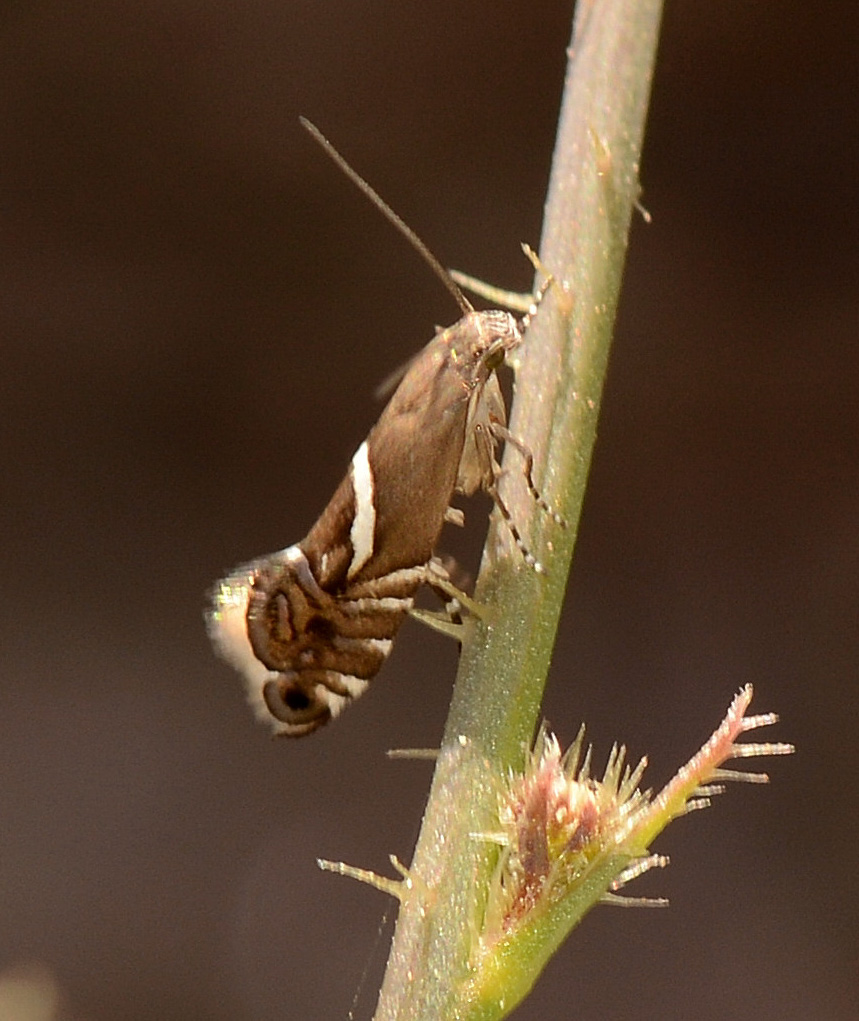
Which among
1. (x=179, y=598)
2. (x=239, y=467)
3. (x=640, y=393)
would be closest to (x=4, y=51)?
(x=239, y=467)

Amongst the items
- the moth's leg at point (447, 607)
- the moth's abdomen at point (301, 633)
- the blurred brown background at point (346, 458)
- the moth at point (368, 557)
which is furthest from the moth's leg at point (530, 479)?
the blurred brown background at point (346, 458)

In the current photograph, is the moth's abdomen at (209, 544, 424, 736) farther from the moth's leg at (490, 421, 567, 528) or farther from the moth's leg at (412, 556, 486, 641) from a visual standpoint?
the moth's leg at (490, 421, 567, 528)

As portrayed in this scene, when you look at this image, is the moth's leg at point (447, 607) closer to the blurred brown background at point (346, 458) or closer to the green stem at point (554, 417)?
A: the green stem at point (554, 417)

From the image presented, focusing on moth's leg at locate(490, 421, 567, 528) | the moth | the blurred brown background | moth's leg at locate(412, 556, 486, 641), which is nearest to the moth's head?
the moth

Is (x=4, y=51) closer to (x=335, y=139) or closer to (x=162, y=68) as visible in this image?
(x=162, y=68)

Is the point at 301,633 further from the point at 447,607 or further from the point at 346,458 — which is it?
the point at 346,458

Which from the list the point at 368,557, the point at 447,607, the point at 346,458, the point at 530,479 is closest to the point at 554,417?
the point at 530,479
